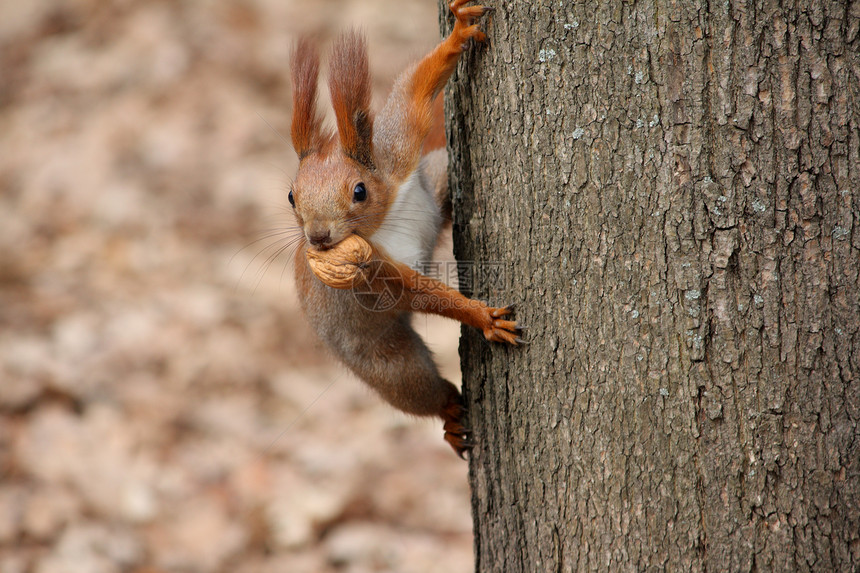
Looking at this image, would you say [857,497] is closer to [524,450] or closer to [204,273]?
[524,450]

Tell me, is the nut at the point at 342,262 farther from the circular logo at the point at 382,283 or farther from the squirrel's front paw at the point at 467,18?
the squirrel's front paw at the point at 467,18

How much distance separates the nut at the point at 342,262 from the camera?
5.93ft

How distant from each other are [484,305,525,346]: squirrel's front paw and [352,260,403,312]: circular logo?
29cm

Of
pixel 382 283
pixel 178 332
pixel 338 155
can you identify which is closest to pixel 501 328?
pixel 382 283

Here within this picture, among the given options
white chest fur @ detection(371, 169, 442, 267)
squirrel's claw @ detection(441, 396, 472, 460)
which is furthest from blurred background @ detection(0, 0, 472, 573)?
squirrel's claw @ detection(441, 396, 472, 460)

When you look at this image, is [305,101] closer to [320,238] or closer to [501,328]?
[320,238]

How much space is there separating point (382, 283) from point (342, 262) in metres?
0.16

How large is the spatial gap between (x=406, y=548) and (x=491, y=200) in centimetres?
193

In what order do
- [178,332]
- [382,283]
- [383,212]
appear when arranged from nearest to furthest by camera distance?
[382,283], [383,212], [178,332]

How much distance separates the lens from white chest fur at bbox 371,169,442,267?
6.81ft

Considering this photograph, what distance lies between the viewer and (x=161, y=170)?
496 centimetres

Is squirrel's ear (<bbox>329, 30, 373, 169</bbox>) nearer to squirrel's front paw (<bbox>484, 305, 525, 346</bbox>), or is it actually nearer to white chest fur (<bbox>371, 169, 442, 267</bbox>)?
white chest fur (<bbox>371, 169, 442, 267</bbox>)

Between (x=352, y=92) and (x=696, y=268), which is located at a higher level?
(x=352, y=92)

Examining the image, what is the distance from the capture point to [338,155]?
202 cm
